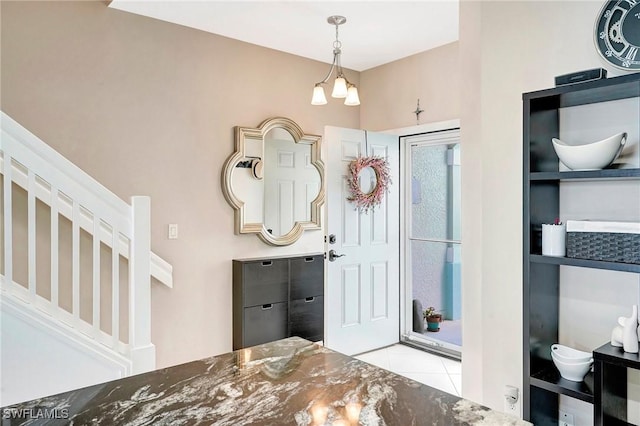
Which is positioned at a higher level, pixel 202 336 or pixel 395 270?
pixel 395 270

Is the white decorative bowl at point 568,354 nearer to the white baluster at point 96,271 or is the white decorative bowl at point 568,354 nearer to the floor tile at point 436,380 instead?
the floor tile at point 436,380

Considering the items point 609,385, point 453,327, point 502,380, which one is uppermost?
point 609,385

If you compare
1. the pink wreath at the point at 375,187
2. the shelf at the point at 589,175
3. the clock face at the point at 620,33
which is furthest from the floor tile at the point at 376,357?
the clock face at the point at 620,33

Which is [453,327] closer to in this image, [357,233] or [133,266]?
[357,233]

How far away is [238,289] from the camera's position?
3.62 metres

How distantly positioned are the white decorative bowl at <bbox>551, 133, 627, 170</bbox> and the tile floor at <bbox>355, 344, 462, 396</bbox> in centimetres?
217

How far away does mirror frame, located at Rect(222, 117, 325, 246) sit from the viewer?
12.0ft

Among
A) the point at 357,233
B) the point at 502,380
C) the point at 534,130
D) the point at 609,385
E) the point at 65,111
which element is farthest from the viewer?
the point at 357,233

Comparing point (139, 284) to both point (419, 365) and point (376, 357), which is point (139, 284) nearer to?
point (376, 357)

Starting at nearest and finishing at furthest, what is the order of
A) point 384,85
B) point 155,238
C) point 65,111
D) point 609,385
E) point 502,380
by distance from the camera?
point 609,385 < point 502,380 < point 65,111 < point 155,238 < point 384,85

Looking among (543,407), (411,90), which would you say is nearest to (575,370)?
(543,407)

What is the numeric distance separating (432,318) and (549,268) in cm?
250

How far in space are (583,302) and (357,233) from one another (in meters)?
2.27

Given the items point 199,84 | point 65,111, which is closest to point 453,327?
point 199,84
